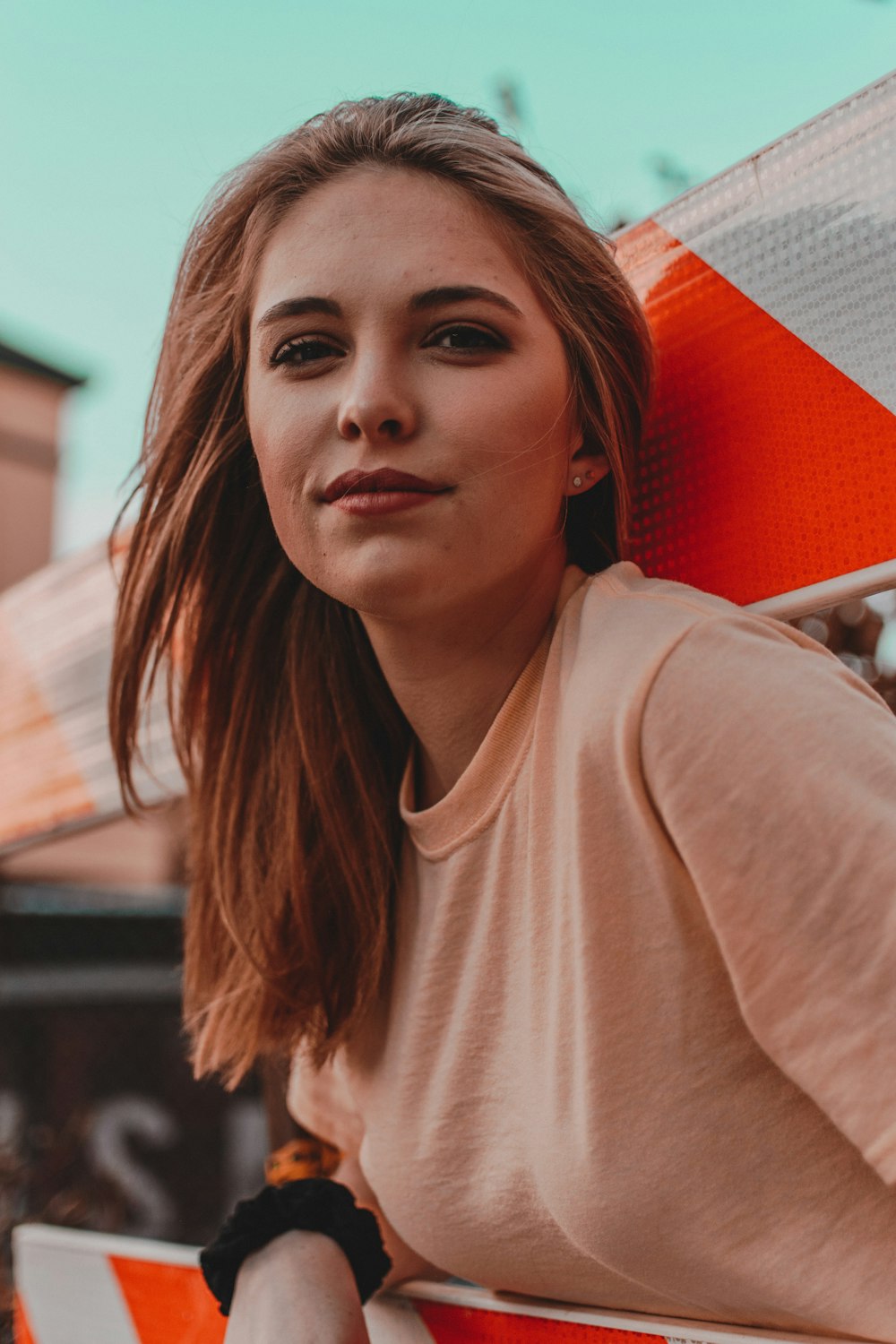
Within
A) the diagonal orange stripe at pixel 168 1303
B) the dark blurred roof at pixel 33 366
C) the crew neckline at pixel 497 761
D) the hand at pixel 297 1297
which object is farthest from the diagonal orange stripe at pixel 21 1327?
Answer: the dark blurred roof at pixel 33 366

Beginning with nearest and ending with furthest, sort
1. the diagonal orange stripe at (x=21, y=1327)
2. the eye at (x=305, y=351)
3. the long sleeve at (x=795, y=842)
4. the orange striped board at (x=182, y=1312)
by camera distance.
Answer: the long sleeve at (x=795, y=842) < the orange striped board at (x=182, y=1312) < the eye at (x=305, y=351) < the diagonal orange stripe at (x=21, y=1327)

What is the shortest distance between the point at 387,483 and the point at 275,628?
49 cm

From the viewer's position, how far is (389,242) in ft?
3.61

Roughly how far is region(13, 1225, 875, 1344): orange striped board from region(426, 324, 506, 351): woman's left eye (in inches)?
32.8

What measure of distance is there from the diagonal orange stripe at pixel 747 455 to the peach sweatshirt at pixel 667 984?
Answer: 121mm

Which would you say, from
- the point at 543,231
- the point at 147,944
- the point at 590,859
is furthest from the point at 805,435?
the point at 147,944

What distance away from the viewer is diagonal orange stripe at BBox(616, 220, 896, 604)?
1.14 m

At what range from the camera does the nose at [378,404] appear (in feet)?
3.45

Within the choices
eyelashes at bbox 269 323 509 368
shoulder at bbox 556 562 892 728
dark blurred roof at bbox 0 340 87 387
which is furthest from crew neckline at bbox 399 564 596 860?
dark blurred roof at bbox 0 340 87 387

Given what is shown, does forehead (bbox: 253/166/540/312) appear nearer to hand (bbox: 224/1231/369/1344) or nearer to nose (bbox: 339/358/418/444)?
nose (bbox: 339/358/418/444)

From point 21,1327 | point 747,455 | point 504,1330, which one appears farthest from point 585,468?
point 21,1327

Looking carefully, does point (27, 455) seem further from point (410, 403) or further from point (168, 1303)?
point (410, 403)

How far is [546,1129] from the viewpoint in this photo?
103 centimetres

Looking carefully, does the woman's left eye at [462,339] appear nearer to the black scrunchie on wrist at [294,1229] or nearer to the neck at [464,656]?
the neck at [464,656]
